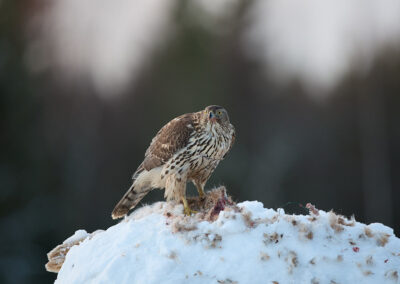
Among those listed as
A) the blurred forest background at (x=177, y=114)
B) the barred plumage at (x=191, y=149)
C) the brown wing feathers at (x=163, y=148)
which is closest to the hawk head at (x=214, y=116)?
the barred plumage at (x=191, y=149)

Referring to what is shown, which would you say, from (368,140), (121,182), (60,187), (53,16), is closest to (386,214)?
(368,140)

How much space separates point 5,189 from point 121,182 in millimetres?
4553

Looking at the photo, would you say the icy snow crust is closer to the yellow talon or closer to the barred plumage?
the yellow talon

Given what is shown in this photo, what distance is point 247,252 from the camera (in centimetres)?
363

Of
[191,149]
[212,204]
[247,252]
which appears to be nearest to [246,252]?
[247,252]

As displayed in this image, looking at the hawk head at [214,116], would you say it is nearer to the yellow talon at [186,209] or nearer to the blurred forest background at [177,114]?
the yellow talon at [186,209]

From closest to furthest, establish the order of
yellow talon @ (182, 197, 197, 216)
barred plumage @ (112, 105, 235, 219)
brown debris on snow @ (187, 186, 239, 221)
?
1. brown debris on snow @ (187, 186, 239, 221)
2. yellow talon @ (182, 197, 197, 216)
3. barred plumage @ (112, 105, 235, 219)

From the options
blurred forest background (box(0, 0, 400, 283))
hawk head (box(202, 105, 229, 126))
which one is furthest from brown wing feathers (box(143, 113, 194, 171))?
blurred forest background (box(0, 0, 400, 283))

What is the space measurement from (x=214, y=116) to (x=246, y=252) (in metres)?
2.65

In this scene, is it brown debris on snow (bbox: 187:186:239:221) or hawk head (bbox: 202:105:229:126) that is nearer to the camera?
brown debris on snow (bbox: 187:186:239:221)

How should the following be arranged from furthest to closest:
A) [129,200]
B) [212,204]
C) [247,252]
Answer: [129,200], [212,204], [247,252]

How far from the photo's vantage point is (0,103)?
18.9 m

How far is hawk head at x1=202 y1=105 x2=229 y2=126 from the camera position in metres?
6.10

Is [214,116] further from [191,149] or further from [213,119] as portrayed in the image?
[191,149]
